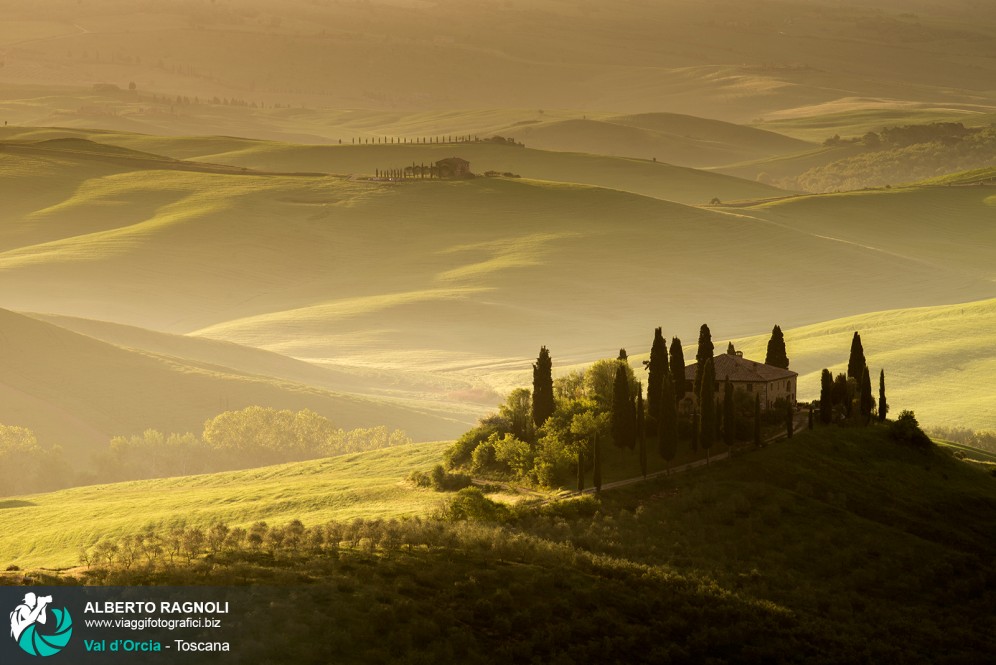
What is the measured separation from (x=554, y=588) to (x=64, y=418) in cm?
9014

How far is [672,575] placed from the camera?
52031 millimetres

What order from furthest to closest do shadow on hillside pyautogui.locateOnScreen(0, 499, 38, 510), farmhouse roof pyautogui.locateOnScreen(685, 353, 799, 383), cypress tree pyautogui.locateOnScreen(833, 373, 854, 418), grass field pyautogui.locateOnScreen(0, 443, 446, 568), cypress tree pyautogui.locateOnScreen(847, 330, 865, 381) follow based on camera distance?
1. shadow on hillside pyautogui.locateOnScreen(0, 499, 38, 510)
2. cypress tree pyautogui.locateOnScreen(847, 330, 865, 381)
3. cypress tree pyautogui.locateOnScreen(833, 373, 854, 418)
4. farmhouse roof pyautogui.locateOnScreen(685, 353, 799, 383)
5. grass field pyautogui.locateOnScreen(0, 443, 446, 568)

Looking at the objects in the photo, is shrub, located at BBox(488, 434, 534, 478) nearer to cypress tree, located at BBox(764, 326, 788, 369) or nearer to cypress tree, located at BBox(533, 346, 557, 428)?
cypress tree, located at BBox(533, 346, 557, 428)

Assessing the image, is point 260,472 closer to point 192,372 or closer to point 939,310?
point 192,372

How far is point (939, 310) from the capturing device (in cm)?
16325

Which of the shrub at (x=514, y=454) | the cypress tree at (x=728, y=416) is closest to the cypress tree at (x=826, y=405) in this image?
the cypress tree at (x=728, y=416)

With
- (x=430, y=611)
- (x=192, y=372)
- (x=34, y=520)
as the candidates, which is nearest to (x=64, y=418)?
(x=192, y=372)

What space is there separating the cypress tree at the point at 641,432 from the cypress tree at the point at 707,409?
2.97 m

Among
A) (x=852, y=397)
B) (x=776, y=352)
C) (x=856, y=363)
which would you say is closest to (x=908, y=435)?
(x=852, y=397)

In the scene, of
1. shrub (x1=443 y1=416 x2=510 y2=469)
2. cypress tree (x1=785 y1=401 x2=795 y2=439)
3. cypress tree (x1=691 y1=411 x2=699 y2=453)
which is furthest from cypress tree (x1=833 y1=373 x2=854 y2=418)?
shrub (x1=443 y1=416 x2=510 y2=469)

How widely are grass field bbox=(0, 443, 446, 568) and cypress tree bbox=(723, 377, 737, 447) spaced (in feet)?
49.8

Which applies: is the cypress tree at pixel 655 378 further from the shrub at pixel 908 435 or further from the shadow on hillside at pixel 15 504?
the shadow on hillside at pixel 15 504

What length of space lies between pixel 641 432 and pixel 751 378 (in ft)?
34.3

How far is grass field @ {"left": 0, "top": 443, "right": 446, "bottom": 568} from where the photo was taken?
68.1 meters
